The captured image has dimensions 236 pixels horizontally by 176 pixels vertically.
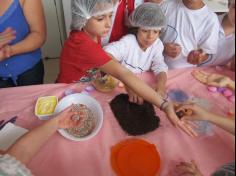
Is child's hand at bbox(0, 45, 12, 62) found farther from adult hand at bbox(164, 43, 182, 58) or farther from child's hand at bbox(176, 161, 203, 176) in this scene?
child's hand at bbox(176, 161, 203, 176)

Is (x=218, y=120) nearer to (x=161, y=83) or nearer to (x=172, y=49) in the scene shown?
(x=161, y=83)

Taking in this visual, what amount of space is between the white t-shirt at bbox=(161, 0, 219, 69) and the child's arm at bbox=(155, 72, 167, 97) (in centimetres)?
13

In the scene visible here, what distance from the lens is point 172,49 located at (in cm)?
123

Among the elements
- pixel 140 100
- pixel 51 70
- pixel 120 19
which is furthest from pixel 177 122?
pixel 51 70

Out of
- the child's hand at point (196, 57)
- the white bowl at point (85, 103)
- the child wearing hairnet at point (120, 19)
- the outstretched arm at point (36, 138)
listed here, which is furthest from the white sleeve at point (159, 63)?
the outstretched arm at point (36, 138)

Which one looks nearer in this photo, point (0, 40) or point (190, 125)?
point (190, 125)

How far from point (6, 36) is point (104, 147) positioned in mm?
661

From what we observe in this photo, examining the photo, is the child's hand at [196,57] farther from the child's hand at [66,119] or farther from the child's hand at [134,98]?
the child's hand at [66,119]

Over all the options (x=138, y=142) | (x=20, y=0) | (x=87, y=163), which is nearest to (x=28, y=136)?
(x=87, y=163)

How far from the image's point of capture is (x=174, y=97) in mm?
994

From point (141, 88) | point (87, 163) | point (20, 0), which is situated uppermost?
point (20, 0)

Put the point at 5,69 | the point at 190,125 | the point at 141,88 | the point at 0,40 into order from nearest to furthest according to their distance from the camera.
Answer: the point at 190,125, the point at 141,88, the point at 0,40, the point at 5,69

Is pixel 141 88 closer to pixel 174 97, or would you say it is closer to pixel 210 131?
pixel 174 97

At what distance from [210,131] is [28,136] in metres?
0.58
